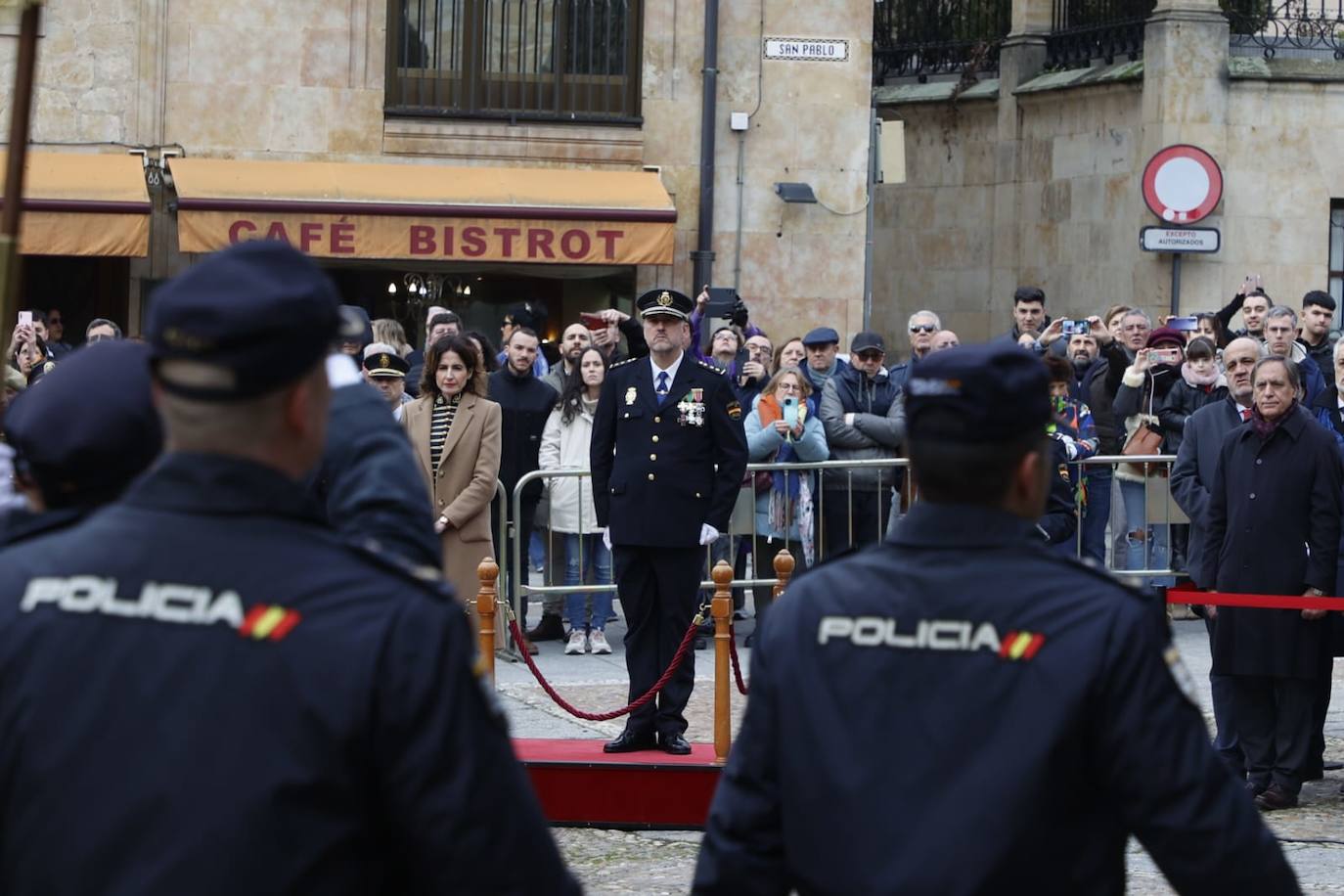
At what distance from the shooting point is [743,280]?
19625 mm

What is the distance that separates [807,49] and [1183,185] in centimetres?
397

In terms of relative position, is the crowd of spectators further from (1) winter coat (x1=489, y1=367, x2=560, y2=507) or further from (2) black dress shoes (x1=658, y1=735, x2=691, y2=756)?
(2) black dress shoes (x1=658, y1=735, x2=691, y2=756)

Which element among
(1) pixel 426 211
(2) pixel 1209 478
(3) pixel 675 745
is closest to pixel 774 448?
(2) pixel 1209 478

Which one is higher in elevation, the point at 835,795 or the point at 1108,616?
the point at 1108,616

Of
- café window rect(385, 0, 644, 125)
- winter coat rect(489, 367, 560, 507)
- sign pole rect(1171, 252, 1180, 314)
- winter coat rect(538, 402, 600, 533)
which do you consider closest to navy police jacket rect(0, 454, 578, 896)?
winter coat rect(538, 402, 600, 533)

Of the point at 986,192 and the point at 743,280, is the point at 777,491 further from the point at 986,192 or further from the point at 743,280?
the point at 986,192

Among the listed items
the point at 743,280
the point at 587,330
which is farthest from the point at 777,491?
the point at 743,280

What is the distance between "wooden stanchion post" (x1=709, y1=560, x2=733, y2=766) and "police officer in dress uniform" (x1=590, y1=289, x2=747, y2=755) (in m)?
0.46

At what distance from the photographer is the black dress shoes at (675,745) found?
8938 mm

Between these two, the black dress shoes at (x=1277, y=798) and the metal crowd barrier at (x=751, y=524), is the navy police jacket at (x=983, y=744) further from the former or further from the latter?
the metal crowd barrier at (x=751, y=524)

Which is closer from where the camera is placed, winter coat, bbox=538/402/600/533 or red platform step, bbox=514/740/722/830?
red platform step, bbox=514/740/722/830

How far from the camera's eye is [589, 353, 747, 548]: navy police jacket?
9266mm

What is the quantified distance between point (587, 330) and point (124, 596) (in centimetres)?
1146

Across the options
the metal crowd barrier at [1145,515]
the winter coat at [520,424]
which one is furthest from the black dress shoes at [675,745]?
the metal crowd barrier at [1145,515]
